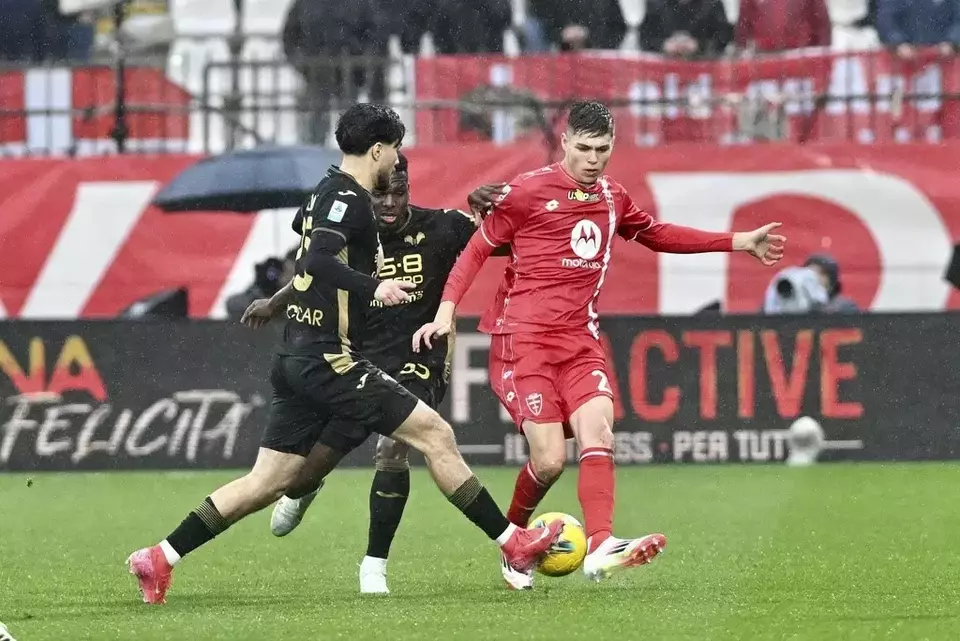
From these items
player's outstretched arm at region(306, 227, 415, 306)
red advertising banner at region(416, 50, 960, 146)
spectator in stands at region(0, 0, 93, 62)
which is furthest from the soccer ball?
spectator in stands at region(0, 0, 93, 62)

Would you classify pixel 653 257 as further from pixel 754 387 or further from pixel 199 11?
pixel 199 11

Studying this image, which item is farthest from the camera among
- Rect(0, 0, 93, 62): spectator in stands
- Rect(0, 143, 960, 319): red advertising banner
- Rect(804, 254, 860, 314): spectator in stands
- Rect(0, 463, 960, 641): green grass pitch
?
Rect(0, 0, 93, 62): spectator in stands

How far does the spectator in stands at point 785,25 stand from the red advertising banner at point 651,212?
1.04m

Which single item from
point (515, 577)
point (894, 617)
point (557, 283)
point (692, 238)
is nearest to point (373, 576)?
point (515, 577)

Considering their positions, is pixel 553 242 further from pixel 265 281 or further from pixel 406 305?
pixel 265 281

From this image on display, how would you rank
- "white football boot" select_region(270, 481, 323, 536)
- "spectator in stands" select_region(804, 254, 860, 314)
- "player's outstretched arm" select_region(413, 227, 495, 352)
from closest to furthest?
"player's outstretched arm" select_region(413, 227, 495, 352), "white football boot" select_region(270, 481, 323, 536), "spectator in stands" select_region(804, 254, 860, 314)

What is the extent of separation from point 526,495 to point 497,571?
46 cm

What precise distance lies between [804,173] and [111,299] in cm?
668

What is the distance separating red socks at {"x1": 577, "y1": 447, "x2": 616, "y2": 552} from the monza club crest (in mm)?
321

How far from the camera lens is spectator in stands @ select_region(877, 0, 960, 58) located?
18125mm

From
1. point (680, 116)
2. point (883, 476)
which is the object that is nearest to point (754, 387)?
point (883, 476)

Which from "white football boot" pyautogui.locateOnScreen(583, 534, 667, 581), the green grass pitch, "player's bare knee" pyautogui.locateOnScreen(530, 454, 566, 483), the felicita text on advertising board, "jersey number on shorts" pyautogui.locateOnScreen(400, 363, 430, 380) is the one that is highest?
"jersey number on shorts" pyautogui.locateOnScreen(400, 363, 430, 380)

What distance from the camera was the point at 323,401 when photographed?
8.18m

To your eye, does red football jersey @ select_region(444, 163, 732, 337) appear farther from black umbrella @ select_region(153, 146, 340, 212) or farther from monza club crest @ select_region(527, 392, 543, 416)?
black umbrella @ select_region(153, 146, 340, 212)
